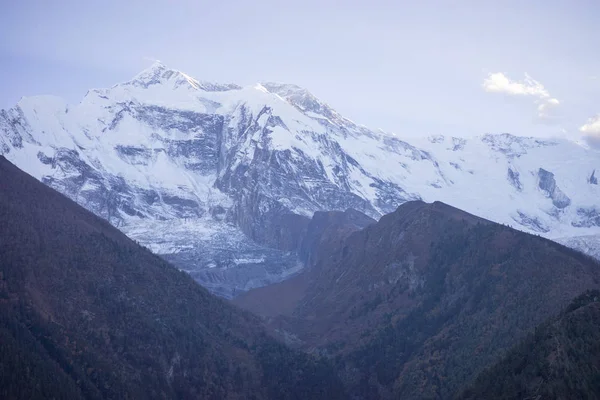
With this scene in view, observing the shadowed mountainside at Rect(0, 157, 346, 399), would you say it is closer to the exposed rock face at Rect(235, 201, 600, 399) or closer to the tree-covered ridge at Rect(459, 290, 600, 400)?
the exposed rock face at Rect(235, 201, 600, 399)

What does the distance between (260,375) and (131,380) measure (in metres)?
29.2

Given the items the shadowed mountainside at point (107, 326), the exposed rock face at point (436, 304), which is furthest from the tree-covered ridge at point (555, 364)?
the shadowed mountainside at point (107, 326)

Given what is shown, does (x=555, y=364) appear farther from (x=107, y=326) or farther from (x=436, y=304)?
(x=436, y=304)

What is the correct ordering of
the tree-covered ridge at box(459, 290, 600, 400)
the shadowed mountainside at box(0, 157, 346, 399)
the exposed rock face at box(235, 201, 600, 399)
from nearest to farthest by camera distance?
the tree-covered ridge at box(459, 290, 600, 400) → the shadowed mountainside at box(0, 157, 346, 399) → the exposed rock face at box(235, 201, 600, 399)

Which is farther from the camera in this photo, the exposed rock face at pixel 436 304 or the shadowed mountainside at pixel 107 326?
the exposed rock face at pixel 436 304

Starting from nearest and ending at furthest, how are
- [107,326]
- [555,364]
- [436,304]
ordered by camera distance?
[555,364]
[107,326]
[436,304]

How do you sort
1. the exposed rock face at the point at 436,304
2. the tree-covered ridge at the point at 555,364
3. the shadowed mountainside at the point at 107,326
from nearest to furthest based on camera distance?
the tree-covered ridge at the point at 555,364, the shadowed mountainside at the point at 107,326, the exposed rock face at the point at 436,304

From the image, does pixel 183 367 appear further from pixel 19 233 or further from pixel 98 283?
pixel 19 233

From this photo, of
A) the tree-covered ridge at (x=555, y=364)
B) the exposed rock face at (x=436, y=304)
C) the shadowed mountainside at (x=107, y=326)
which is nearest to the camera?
the tree-covered ridge at (x=555, y=364)

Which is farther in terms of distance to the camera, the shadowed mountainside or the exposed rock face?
the exposed rock face

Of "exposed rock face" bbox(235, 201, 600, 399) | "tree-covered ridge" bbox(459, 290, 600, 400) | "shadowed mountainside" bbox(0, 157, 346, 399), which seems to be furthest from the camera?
"exposed rock face" bbox(235, 201, 600, 399)

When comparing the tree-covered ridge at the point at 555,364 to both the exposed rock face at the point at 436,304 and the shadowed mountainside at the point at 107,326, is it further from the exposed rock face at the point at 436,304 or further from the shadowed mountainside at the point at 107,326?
the shadowed mountainside at the point at 107,326

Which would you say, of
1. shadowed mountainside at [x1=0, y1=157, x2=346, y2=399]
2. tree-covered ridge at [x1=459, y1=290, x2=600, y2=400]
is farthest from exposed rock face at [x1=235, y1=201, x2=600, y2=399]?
tree-covered ridge at [x1=459, y1=290, x2=600, y2=400]

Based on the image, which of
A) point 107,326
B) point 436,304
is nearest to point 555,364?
point 107,326
